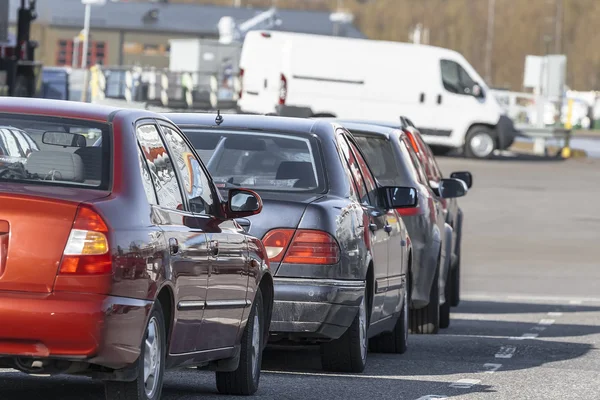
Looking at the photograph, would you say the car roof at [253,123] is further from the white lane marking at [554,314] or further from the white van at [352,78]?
the white van at [352,78]

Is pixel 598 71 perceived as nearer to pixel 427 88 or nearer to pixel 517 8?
pixel 517 8

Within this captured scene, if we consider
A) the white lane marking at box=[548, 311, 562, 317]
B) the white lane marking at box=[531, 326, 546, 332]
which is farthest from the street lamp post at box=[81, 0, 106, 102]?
the white lane marking at box=[531, 326, 546, 332]

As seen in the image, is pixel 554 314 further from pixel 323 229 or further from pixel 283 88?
pixel 283 88

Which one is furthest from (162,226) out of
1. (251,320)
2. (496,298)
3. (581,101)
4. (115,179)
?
(581,101)

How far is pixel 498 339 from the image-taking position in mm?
12852

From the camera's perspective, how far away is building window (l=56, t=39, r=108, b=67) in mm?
109069

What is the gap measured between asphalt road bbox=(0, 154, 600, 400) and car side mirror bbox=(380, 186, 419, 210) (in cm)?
103

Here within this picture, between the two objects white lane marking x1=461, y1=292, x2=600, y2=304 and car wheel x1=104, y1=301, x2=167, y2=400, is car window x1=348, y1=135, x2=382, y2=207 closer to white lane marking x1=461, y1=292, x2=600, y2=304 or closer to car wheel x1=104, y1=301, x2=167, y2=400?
car wheel x1=104, y1=301, x2=167, y2=400

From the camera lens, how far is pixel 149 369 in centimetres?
707

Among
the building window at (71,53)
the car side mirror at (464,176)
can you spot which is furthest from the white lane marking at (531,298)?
the building window at (71,53)

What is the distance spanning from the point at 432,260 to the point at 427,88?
2787 cm

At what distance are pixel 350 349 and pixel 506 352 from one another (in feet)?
7.12

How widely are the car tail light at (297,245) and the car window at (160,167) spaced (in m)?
1.75

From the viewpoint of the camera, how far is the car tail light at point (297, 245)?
9.20 m
